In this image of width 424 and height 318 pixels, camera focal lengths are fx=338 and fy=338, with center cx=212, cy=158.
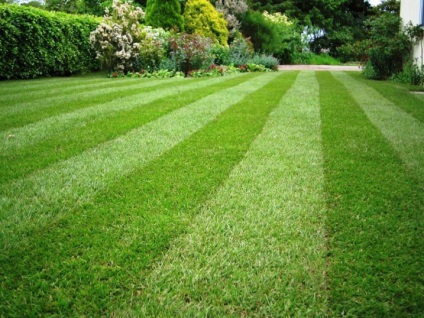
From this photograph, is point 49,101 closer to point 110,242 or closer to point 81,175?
point 81,175

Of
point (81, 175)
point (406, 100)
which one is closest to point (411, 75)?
point (406, 100)

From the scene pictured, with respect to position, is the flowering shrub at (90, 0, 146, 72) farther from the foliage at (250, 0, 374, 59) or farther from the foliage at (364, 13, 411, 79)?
the foliage at (250, 0, 374, 59)

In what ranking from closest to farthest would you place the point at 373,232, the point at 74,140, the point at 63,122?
the point at 373,232, the point at 74,140, the point at 63,122

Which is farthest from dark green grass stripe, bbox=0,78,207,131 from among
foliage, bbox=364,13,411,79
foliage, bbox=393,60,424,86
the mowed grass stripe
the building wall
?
the building wall

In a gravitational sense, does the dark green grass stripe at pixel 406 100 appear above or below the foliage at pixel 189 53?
below

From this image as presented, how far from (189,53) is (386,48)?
5607 millimetres

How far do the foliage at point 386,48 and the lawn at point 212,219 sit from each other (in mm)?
6141

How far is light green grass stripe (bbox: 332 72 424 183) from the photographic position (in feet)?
9.76

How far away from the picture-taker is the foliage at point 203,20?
15062 millimetres

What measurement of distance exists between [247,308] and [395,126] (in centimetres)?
357

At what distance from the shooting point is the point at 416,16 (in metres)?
8.58

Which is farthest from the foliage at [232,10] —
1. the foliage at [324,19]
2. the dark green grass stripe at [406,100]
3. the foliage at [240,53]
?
the dark green grass stripe at [406,100]

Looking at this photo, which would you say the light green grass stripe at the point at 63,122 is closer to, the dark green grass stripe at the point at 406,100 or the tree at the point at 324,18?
the dark green grass stripe at the point at 406,100

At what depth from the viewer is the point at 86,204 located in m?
2.14
